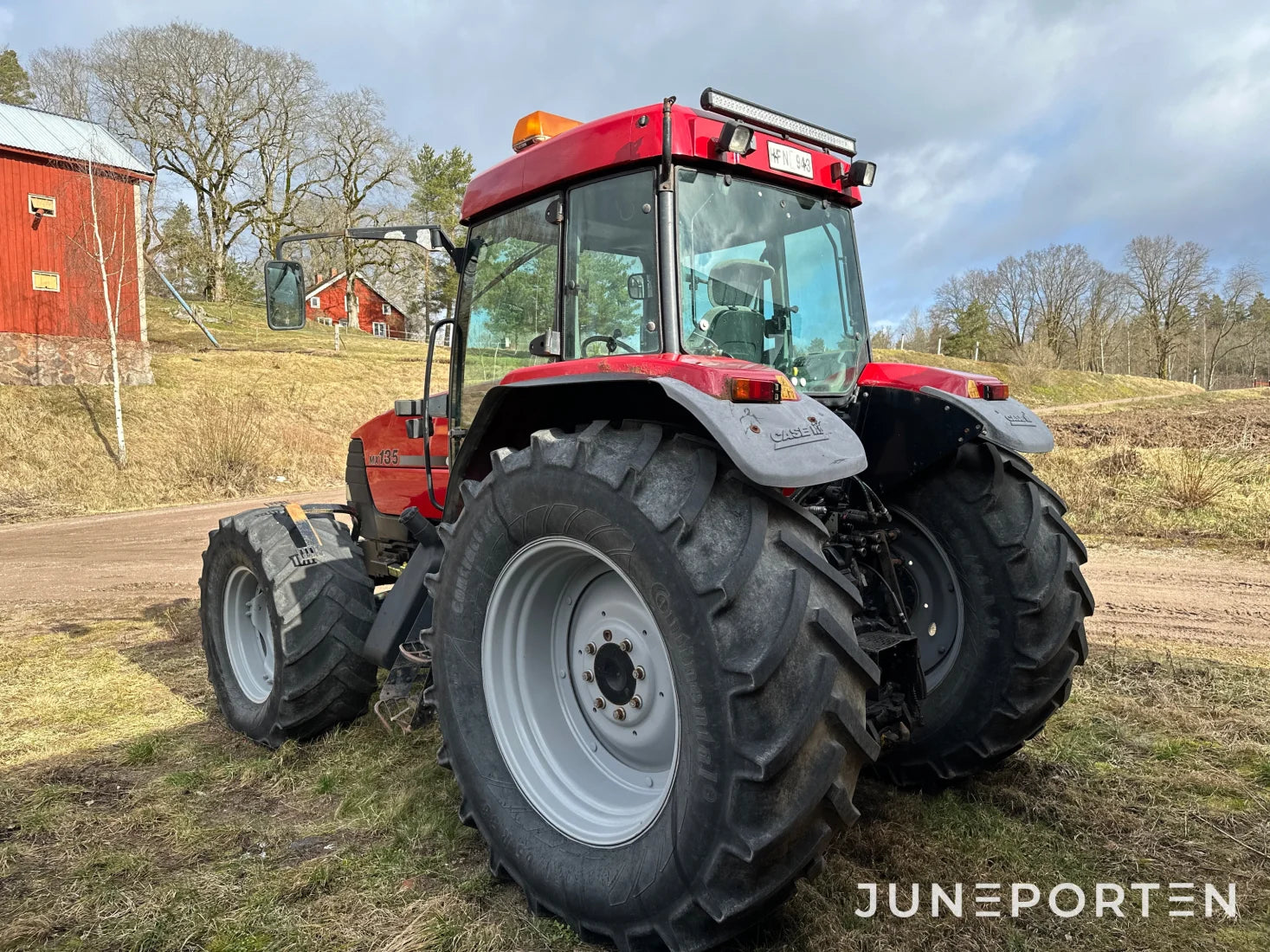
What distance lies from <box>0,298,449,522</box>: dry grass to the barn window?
2761mm

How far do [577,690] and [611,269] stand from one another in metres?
1.44

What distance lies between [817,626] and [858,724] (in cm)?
26

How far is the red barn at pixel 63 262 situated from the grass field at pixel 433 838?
1854cm

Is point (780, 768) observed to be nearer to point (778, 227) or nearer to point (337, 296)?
point (778, 227)

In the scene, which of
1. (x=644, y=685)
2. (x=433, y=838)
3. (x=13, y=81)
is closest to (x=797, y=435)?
(x=644, y=685)

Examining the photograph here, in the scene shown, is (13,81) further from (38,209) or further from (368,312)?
(38,209)

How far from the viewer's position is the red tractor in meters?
1.99

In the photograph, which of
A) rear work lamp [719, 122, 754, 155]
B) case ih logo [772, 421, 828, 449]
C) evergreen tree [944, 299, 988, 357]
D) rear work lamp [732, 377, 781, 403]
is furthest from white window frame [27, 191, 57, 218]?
evergreen tree [944, 299, 988, 357]

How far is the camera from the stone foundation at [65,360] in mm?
18922

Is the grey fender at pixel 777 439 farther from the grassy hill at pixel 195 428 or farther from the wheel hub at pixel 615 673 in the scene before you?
the grassy hill at pixel 195 428

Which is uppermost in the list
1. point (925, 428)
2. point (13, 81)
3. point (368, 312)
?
point (13, 81)

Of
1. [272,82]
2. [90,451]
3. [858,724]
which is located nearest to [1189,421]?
[858,724]

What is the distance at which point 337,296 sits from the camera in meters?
53.1

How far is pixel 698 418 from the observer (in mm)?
2139
